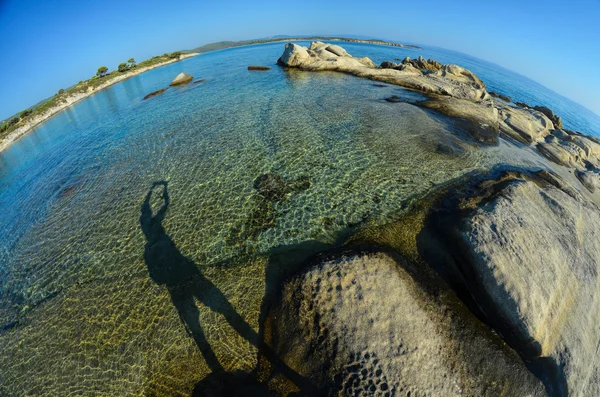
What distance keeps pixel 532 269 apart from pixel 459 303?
2559mm

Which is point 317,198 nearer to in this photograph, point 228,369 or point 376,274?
point 376,274

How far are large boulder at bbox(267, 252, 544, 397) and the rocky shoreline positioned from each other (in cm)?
3

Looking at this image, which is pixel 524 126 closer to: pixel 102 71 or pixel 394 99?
pixel 394 99

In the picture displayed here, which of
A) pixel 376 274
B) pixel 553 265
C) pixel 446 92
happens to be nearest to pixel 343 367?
pixel 376 274

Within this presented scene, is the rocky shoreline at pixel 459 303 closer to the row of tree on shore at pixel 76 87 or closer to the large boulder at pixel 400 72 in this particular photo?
the large boulder at pixel 400 72

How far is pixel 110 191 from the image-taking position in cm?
1385

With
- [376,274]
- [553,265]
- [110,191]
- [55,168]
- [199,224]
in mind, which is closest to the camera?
[376,274]

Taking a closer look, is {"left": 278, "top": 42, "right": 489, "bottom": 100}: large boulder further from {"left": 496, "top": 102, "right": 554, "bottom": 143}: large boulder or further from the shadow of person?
the shadow of person

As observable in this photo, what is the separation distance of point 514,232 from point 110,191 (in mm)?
18501

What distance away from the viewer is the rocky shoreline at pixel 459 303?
20.2 ft

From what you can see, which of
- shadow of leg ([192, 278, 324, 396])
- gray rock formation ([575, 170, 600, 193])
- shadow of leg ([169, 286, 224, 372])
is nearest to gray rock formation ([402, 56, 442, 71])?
gray rock formation ([575, 170, 600, 193])

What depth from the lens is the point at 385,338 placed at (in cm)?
630

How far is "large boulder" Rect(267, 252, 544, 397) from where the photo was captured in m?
5.93

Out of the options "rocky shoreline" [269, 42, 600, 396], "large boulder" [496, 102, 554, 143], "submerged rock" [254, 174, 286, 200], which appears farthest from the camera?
"large boulder" [496, 102, 554, 143]
